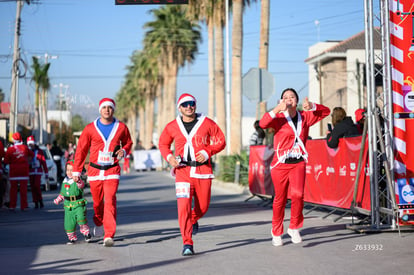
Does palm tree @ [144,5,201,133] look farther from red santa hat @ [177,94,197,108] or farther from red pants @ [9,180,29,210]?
red santa hat @ [177,94,197,108]

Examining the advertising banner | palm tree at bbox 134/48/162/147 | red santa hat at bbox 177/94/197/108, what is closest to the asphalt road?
the advertising banner

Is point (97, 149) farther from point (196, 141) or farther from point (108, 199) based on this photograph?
point (196, 141)

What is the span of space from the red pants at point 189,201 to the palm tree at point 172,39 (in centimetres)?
4584

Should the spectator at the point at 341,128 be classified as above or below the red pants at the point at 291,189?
above

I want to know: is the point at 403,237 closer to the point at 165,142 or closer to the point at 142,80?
the point at 165,142

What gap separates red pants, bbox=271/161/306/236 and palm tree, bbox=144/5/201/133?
45312mm

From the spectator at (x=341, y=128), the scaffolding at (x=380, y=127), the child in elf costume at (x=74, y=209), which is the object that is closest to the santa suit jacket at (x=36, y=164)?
the child in elf costume at (x=74, y=209)

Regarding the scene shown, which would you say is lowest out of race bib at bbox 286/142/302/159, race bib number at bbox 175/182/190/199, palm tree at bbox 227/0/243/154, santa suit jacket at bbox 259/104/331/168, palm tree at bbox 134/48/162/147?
race bib number at bbox 175/182/190/199

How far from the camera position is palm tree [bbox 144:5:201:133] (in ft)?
183

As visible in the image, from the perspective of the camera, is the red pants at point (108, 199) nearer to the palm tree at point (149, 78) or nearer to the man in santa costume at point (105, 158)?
the man in santa costume at point (105, 158)

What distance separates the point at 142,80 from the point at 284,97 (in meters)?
66.6

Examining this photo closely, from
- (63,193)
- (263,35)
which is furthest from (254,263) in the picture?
(263,35)

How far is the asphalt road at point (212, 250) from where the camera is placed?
7.91m

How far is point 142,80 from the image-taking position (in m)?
75.5
